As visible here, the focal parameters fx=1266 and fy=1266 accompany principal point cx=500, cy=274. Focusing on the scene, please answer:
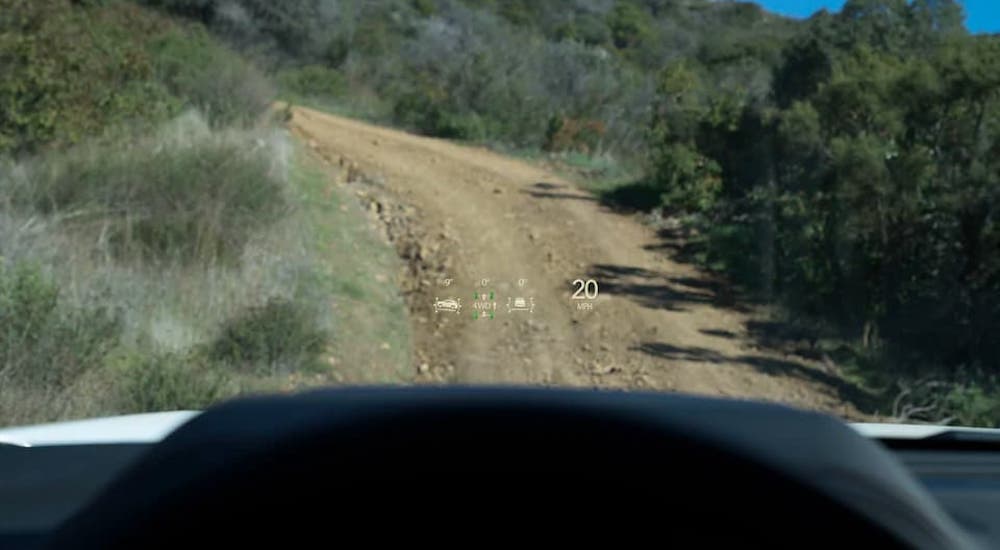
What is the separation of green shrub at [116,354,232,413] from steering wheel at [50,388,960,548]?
237 inches

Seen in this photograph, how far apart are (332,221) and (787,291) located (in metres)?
5.11

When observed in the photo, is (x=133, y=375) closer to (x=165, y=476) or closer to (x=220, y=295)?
(x=220, y=295)

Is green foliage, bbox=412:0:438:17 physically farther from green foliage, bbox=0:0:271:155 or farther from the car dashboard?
the car dashboard

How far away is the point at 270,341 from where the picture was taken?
9.05 metres

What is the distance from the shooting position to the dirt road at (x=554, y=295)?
10.1 m

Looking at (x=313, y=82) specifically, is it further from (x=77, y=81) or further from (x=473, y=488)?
(x=473, y=488)

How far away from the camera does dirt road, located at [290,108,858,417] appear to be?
10.1 meters

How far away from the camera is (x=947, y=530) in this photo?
1303 mm

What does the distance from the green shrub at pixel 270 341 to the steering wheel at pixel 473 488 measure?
763 cm

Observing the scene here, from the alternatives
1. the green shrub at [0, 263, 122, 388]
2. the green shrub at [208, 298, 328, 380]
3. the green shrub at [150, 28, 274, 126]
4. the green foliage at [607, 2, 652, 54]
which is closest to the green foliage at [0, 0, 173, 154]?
the green shrub at [150, 28, 274, 126]

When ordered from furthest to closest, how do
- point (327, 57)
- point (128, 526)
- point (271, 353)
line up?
point (327, 57) → point (271, 353) → point (128, 526)

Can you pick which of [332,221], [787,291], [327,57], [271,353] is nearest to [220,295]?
[271,353]

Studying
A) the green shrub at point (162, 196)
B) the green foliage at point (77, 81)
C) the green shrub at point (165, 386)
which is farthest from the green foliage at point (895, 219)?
the green foliage at point (77, 81)

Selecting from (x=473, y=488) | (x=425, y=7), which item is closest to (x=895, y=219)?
(x=473, y=488)
